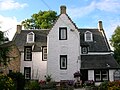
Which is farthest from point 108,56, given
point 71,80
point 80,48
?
point 71,80

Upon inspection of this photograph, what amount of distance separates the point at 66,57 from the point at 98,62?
16.0ft

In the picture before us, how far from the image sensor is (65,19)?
4250 centimetres

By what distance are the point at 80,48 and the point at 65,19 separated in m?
5.15

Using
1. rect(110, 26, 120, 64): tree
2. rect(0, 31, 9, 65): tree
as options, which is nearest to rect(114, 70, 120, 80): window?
rect(110, 26, 120, 64): tree

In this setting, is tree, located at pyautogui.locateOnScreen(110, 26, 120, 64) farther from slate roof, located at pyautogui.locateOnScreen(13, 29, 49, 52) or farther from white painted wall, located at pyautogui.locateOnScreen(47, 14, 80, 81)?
white painted wall, located at pyautogui.locateOnScreen(47, 14, 80, 81)

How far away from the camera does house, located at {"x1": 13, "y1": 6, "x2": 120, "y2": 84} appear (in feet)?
133

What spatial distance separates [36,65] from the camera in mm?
43031

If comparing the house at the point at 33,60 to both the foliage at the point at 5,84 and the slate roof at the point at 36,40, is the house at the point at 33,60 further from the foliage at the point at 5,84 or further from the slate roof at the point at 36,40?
the foliage at the point at 5,84

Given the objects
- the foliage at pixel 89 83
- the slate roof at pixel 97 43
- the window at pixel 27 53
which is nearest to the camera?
the foliage at pixel 89 83

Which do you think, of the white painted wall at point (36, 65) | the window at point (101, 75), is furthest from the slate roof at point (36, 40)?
the window at point (101, 75)

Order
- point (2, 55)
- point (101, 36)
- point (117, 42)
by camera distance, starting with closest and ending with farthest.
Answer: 1. point (2, 55)
2. point (101, 36)
3. point (117, 42)

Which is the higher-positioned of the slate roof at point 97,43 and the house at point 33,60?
the slate roof at point 97,43

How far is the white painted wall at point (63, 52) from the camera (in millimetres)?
41344

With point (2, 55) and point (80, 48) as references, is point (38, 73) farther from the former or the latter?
point (2, 55)
